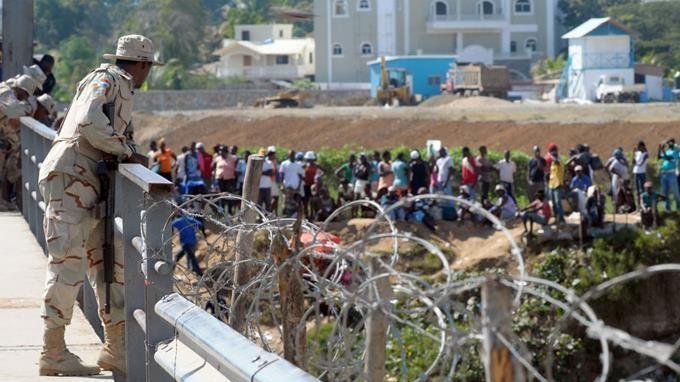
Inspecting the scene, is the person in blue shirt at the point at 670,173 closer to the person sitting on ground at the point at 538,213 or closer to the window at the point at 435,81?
the person sitting on ground at the point at 538,213

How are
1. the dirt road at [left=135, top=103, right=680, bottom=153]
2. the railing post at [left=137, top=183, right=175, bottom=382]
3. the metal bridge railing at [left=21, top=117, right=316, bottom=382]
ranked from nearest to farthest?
1. the metal bridge railing at [left=21, top=117, right=316, bottom=382]
2. the railing post at [left=137, top=183, right=175, bottom=382]
3. the dirt road at [left=135, top=103, right=680, bottom=153]

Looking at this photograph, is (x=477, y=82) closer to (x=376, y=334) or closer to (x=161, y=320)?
(x=161, y=320)

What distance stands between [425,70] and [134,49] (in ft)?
287

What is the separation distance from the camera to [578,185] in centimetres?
2880

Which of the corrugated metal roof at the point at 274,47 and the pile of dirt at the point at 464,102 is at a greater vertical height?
the corrugated metal roof at the point at 274,47

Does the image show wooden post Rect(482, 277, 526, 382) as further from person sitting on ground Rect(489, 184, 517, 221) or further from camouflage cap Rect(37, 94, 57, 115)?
person sitting on ground Rect(489, 184, 517, 221)

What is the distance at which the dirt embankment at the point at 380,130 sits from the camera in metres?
55.8

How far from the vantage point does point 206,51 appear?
13125 cm

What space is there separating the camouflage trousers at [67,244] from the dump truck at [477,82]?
7671 centimetres

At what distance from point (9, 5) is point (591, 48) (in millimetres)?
71754

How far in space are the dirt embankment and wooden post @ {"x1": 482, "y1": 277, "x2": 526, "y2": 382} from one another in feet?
160

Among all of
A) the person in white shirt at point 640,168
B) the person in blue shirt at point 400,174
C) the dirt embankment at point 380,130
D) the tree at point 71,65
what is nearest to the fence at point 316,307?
the person in blue shirt at point 400,174

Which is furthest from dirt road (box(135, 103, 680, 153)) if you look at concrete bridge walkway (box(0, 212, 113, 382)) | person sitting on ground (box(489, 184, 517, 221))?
concrete bridge walkway (box(0, 212, 113, 382))

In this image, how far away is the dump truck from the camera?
8350 cm
